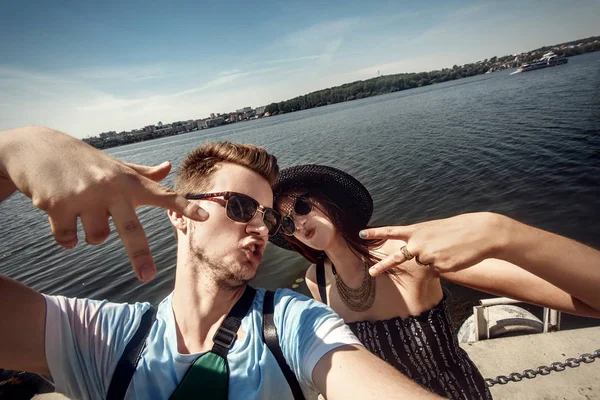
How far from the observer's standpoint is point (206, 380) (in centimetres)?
175

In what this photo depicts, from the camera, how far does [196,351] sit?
200cm

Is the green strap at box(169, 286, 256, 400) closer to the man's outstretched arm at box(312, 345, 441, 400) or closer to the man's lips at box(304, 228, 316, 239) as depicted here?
the man's outstretched arm at box(312, 345, 441, 400)

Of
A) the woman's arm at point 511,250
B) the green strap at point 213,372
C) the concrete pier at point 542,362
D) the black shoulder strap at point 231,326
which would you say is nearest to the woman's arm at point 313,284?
the black shoulder strap at point 231,326

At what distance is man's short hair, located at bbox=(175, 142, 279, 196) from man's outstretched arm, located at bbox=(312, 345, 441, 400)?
1.62m

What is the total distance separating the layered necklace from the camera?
2.75 meters

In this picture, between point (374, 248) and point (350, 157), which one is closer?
point (374, 248)

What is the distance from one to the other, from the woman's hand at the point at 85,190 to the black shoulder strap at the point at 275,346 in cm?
100

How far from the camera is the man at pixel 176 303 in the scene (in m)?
1.17

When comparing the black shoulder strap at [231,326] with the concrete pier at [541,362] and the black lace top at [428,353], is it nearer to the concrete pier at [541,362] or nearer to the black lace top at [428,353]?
the black lace top at [428,353]

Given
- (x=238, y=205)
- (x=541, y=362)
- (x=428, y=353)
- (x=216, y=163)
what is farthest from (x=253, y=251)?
(x=541, y=362)

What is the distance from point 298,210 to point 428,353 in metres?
1.71

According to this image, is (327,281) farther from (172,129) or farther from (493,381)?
(172,129)

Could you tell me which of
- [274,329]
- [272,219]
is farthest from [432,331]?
[272,219]

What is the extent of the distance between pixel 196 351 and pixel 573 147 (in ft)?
75.3
